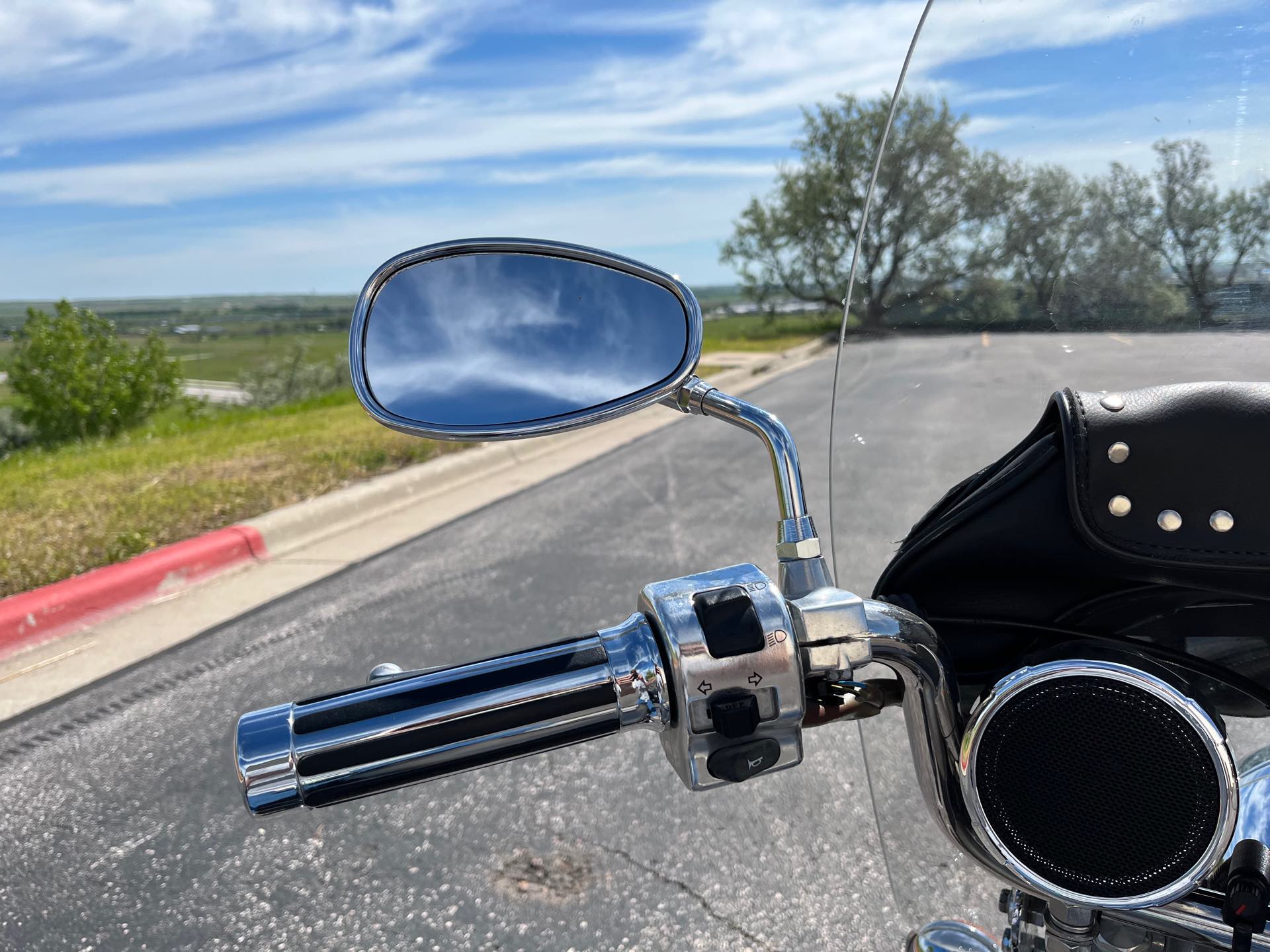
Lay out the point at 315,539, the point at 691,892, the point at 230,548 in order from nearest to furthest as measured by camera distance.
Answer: the point at 691,892, the point at 230,548, the point at 315,539

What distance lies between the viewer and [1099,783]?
2.87ft

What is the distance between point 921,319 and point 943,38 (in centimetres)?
34

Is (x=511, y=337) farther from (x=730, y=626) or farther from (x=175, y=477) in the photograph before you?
(x=175, y=477)

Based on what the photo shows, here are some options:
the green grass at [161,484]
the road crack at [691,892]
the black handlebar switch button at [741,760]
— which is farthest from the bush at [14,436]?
the black handlebar switch button at [741,760]

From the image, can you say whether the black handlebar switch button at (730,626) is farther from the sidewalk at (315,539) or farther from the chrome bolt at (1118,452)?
the sidewalk at (315,539)

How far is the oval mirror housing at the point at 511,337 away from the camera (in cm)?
108

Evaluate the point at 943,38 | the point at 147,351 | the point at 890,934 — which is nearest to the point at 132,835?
the point at 890,934

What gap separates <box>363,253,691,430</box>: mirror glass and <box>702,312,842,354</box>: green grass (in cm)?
38

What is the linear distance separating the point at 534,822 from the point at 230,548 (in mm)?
3399

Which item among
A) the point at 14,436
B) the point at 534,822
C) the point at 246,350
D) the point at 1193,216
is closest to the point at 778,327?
the point at 1193,216

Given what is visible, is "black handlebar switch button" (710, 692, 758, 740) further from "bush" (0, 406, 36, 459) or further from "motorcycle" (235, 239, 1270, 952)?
A: "bush" (0, 406, 36, 459)

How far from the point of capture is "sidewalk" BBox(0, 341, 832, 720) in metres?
4.13

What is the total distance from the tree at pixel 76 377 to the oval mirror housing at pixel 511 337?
17.5m

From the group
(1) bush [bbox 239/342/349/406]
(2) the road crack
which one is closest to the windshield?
(2) the road crack
